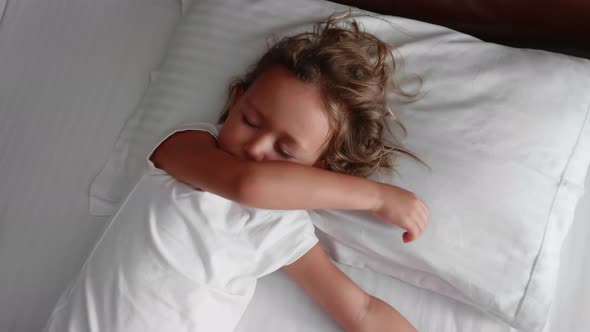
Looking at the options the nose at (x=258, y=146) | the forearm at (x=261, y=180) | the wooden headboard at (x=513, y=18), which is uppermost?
the wooden headboard at (x=513, y=18)

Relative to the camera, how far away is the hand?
1013mm

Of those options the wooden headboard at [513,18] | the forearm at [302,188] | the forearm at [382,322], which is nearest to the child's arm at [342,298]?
the forearm at [382,322]

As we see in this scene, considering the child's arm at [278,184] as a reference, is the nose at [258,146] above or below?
above

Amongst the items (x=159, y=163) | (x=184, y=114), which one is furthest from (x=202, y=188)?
(x=184, y=114)

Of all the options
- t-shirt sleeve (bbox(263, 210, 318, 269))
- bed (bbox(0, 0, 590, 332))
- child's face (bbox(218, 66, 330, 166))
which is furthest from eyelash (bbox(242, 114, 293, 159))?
bed (bbox(0, 0, 590, 332))

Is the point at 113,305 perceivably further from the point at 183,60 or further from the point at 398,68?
the point at 398,68

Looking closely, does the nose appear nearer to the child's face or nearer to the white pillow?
the child's face

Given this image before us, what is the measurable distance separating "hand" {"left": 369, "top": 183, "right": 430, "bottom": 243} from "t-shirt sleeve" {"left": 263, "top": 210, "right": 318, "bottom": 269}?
137 mm

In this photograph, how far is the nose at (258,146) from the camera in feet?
3.19

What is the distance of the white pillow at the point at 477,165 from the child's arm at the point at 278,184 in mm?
54

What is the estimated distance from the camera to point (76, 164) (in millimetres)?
1243

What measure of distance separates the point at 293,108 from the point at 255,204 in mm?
170

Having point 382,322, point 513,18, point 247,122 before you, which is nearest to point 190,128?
point 247,122

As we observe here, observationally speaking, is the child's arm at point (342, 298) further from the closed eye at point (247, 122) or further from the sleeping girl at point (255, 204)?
the closed eye at point (247, 122)
